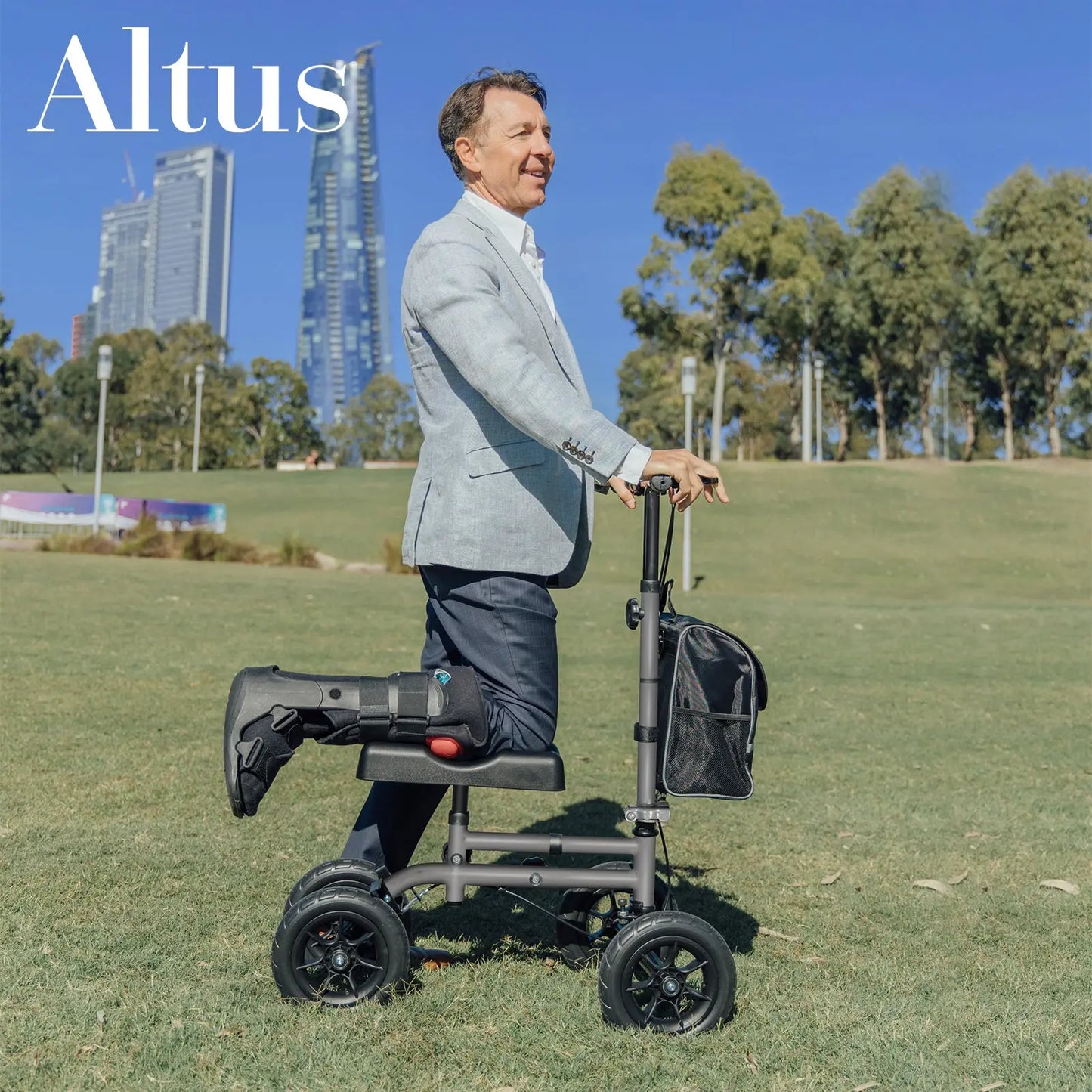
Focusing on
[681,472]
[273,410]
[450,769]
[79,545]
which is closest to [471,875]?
[450,769]

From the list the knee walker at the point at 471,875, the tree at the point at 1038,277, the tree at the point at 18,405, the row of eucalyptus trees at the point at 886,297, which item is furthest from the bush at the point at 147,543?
the tree at the point at 18,405

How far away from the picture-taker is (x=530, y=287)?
298 centimetres

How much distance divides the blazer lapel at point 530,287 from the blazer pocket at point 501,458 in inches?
10.8

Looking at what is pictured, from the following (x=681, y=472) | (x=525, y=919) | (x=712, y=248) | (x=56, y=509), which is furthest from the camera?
(x=712, y=248)

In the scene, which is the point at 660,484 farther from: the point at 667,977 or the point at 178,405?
the point at 178,405

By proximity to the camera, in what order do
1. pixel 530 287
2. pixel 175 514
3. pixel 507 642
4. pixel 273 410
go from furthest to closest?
pixel 273 410 → pixel 175 514 → pixel 530 287 → pixel 507 642

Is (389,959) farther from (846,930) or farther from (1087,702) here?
(1087,702)

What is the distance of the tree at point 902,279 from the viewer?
54906 mm

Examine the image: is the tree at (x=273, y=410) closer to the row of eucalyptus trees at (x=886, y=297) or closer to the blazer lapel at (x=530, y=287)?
the row of eucalyptus trees at (x=886, y=297)

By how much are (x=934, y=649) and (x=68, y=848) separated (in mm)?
9039

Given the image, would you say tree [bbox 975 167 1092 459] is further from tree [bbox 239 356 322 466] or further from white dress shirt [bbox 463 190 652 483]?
white dress shirt [bbox 463 190 652 483]

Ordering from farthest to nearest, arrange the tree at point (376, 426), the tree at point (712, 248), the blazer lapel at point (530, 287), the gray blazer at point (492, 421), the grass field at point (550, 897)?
the tree at point (376, 426)
the tree at point (712, 248)
the blazer lapel at point (530, 287)
the gray blazer at point (492, 421)
the grass field at point (550, 897)

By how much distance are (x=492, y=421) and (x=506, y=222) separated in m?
0.52

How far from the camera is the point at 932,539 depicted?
29.8 m
